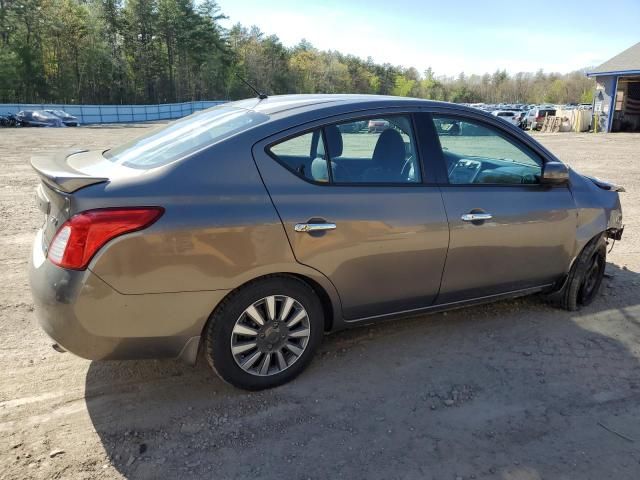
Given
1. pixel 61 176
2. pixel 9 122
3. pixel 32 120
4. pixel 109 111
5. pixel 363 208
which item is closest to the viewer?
pixel 61 176

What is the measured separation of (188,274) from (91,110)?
51.7 metres

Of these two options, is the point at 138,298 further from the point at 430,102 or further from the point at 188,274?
the point at 430,102

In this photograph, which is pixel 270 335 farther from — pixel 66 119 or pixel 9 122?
pixel 66 119

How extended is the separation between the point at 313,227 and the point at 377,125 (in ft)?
3.11

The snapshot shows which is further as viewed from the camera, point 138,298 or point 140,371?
point 140,371

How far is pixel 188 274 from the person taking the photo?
2.61 metres

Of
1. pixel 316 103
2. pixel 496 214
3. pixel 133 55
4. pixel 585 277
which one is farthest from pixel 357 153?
pixel 133 55

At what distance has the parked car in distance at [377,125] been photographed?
10.9ft

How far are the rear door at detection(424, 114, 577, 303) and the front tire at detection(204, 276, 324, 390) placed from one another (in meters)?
1.03

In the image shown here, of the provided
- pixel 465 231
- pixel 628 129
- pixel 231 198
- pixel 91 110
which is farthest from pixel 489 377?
pixel 91 110

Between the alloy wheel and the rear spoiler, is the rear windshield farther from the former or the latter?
the alloy wheel

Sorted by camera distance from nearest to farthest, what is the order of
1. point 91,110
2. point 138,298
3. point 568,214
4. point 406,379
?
point 138,298 → point 406,379 → point 568,214 → point 91,110

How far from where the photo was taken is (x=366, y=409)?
9.59 ft

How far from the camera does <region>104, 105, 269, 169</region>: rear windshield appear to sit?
2.86 m
